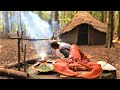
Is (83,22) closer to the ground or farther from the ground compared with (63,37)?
farther from the ground

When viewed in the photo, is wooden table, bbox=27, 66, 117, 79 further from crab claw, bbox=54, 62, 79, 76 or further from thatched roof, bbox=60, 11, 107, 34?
thatched roof, bbox=60, 11, 107, 34

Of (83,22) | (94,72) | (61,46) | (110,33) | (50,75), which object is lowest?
(50,75)

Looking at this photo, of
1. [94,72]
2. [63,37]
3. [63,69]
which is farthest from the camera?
[63,37]

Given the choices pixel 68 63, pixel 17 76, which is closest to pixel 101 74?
pixel 68 63

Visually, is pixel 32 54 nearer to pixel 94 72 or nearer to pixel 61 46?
pixel 61 46

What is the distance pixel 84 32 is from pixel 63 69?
858 centimetres

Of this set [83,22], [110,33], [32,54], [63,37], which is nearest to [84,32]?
[83,22]

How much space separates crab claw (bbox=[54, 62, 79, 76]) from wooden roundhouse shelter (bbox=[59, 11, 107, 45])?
8070 mm

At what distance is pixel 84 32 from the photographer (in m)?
15.2

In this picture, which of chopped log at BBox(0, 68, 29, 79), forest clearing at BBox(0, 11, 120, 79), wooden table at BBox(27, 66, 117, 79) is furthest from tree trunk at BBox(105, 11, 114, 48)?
chopped log at BBox(0, 68, 29, 79)

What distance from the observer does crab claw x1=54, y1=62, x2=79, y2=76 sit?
6605mm

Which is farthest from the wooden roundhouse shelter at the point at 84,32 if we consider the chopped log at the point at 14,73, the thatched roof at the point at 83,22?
the chopped log at the point at 14,73
